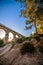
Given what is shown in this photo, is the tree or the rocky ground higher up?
the tree

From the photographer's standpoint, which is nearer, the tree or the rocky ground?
the rocky ground

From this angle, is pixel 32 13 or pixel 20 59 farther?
pixel 32 13

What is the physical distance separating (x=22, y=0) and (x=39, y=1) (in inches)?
186

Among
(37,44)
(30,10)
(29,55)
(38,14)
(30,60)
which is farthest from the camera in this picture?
(30,10)

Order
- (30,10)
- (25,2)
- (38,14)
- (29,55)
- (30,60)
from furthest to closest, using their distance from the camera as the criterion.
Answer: (25,2) < (30,10) < (38,14) < (29,55) < (30,60)

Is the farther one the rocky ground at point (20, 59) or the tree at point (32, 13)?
the tree at point (32, 13)

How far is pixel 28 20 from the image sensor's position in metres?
29.8

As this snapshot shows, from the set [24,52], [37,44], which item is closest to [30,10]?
[37,44]

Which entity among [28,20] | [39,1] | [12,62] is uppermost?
[39,1]

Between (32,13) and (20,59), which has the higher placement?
(32,13)

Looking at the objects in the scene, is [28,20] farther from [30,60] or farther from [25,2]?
[30,60]

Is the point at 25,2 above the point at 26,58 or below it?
above

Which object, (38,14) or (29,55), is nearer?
(29,55)

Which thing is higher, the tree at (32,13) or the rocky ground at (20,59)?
the tree at (32,13)
